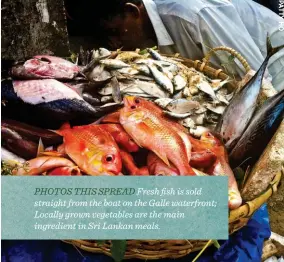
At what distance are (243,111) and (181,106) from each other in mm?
239

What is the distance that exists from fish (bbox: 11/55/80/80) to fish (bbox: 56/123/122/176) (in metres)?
0.24

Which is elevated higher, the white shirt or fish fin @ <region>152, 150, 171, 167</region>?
the white shirt

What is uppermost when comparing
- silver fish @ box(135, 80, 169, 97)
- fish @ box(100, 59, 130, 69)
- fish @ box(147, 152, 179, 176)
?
fish @ box(100, 59, 130, 69)

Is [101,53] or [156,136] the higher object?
[101,53]

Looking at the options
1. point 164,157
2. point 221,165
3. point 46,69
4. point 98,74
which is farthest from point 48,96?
point 221,165

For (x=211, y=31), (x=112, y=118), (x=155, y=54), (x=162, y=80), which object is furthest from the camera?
(x=211, y=31)

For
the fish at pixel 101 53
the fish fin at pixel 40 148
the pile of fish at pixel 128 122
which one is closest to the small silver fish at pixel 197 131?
the pile of fish at pixel 128 122

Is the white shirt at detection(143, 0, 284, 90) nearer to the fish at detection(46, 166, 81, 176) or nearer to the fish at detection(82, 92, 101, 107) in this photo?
the fish at detection(82, 92, 101, 107)

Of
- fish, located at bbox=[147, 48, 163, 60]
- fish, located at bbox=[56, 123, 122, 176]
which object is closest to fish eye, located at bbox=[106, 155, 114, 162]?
fish, located at bbox=[56, 123, 122, 176]

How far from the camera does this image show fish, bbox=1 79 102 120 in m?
1.72

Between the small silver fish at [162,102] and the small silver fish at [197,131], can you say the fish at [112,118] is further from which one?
the small silver fish at [197,131]

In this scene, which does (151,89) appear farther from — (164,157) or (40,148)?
(40,148)

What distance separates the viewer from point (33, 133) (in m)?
1.74

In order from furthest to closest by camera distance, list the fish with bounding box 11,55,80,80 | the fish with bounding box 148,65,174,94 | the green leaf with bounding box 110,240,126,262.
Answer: the fish with bounding box 148,65,174,94 → the fish with bounding box 11,55,80,80 → the green leaf with bounding box 110,240,126,262
